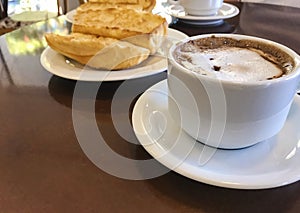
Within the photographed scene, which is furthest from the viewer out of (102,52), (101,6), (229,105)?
(101,6)

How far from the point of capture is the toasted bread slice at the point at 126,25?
2.37 feet

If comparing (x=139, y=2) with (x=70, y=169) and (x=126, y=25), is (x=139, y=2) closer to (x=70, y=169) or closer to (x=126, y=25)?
(x=126, y=25)

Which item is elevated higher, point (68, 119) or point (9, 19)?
point (68, 119)

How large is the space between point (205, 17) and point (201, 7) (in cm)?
3

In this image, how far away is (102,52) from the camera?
67 centimetres

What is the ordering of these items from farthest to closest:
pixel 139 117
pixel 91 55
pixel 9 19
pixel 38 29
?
1. pixel 9 19
2. pixel 38 29
3. pixel 91 55
4. pixel 139 117

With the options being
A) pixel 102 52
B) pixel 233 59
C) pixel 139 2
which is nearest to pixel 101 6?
pixel 139 2

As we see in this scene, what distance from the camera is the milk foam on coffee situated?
437 mm

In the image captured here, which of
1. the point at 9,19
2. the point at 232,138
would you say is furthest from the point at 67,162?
the point at 9,19

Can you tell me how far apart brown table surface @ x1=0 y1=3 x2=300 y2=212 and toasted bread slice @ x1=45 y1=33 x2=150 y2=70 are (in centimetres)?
4

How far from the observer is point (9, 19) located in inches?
80.2

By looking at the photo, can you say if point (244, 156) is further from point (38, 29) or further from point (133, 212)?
point (38, 29)

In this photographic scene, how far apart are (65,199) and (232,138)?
0.22m

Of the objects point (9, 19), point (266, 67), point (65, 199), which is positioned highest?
point (266, 67)
